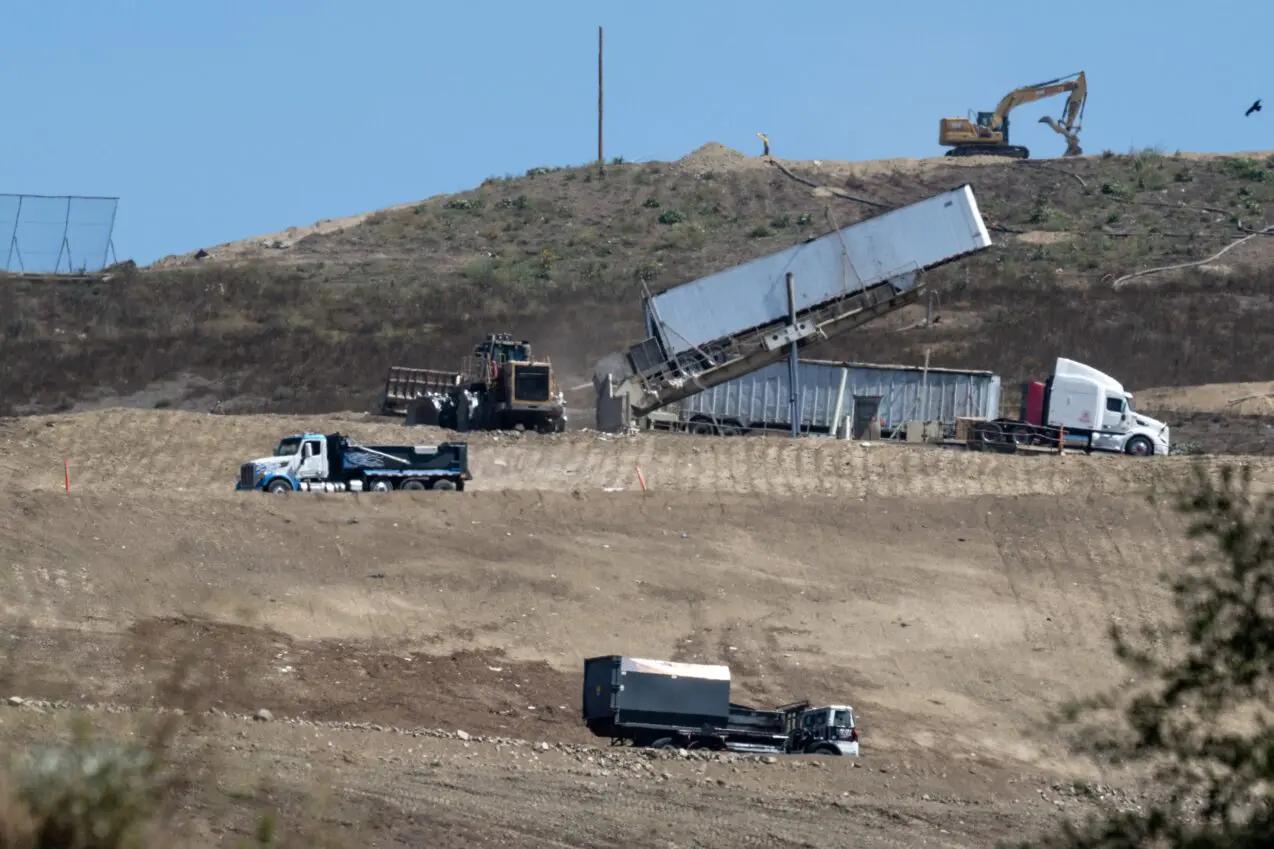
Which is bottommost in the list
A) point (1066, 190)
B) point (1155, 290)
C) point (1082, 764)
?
point (1082, 764)

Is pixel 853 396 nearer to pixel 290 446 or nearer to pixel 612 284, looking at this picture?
pixel 290 446

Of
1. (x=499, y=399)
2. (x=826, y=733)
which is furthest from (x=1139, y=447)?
(x=826, y=733)

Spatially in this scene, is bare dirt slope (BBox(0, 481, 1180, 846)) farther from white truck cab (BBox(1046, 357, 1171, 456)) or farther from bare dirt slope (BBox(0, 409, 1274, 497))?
white truck cab (BBox(1046, 357, 1171, 456))

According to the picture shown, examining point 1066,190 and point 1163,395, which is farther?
point 1066,190

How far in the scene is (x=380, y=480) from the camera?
33.0m

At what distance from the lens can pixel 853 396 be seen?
1783 inches

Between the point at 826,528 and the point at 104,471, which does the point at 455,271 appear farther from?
the point at 826,528

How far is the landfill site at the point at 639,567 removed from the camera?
56.8 ft

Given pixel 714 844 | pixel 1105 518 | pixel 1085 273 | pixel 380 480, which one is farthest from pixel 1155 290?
pixel 714 844

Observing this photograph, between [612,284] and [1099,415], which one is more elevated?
[612,284]

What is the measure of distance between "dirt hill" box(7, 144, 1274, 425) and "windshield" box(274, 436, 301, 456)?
19345mm

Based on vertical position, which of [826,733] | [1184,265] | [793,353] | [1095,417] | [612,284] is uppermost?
[1184,265]

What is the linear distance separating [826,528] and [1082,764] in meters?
9.30

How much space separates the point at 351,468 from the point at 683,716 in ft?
46.1
